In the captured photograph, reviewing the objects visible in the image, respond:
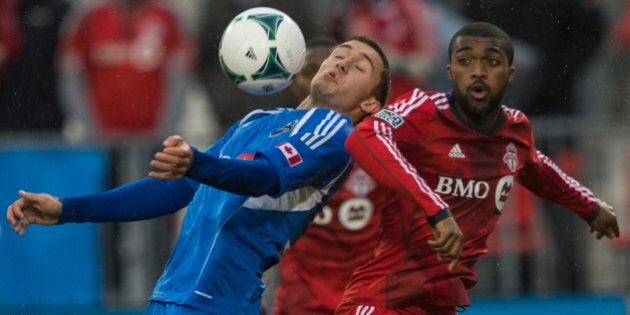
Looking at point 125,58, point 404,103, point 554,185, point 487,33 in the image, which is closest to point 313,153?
point 404,103

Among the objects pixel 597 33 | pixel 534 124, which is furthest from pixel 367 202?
pixel 597 33

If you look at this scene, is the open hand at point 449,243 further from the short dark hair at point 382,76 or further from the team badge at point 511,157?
the short dark hair at point 382,76

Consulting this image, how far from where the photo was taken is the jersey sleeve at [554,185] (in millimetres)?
6371

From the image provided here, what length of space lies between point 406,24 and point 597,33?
1.49 m

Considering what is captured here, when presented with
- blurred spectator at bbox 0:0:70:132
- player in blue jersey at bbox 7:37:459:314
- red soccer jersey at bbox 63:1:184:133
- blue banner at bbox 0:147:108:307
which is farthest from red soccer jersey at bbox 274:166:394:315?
blurred spectator at bbox 0:0:70:132

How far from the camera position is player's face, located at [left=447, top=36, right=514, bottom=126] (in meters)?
5.89

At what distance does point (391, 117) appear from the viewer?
575cm

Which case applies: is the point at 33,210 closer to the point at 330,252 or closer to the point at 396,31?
the point at 330,252

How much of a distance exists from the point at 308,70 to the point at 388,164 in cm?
216

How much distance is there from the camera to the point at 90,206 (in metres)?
5.43

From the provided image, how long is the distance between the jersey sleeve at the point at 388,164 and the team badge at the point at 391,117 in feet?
0.21

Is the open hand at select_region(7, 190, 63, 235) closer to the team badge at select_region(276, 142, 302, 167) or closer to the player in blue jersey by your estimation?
the player in blue jersey

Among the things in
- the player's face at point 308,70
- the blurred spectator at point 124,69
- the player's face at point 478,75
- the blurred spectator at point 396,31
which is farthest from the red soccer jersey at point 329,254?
the blurred spectator at point 124,69

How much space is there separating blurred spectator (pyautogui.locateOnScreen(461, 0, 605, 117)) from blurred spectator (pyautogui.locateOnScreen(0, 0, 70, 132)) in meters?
3.18
